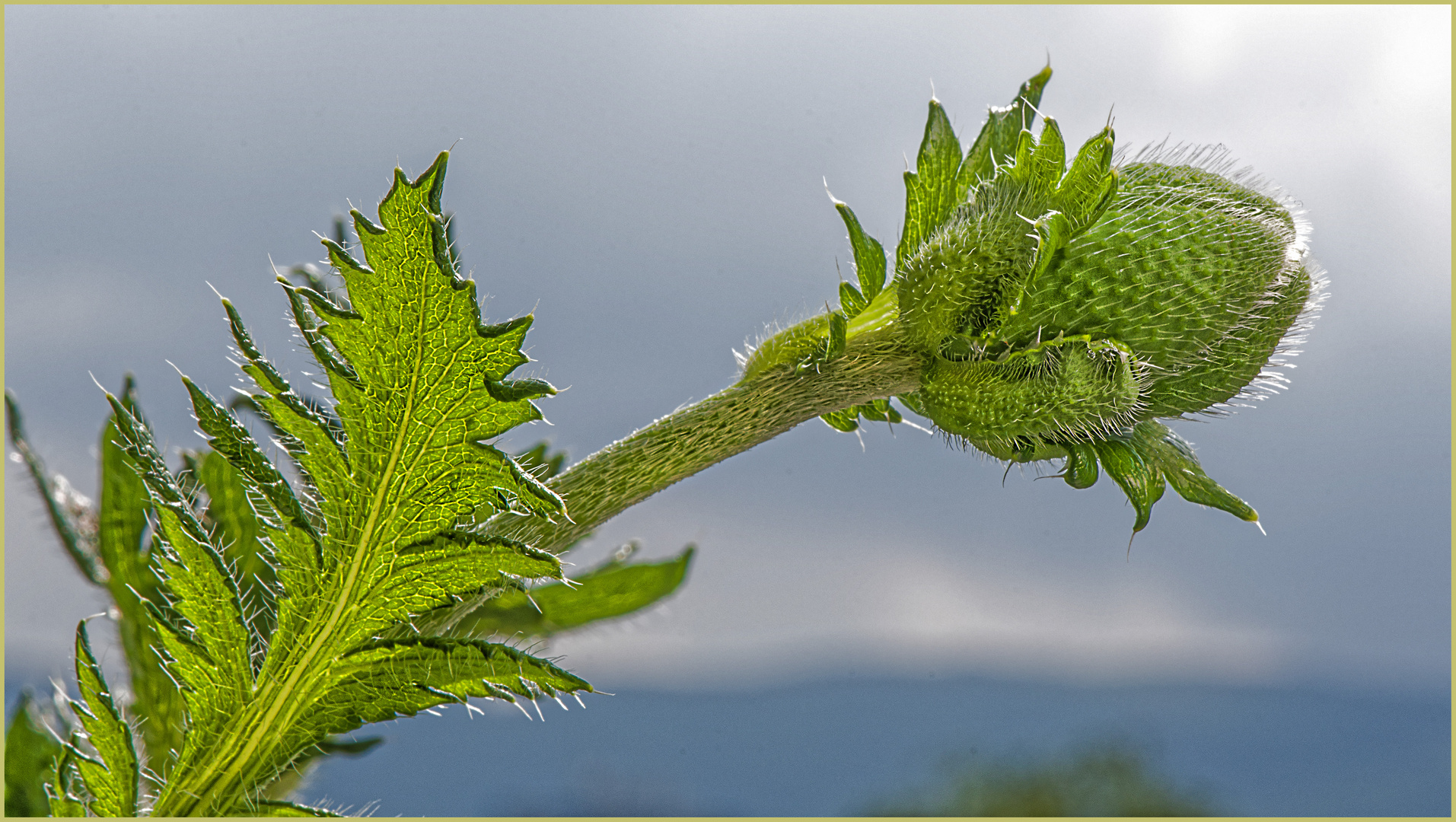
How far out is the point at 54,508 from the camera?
6.30ft

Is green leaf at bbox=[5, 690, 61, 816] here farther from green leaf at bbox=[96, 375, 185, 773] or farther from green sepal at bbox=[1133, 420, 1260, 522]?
green sepal at bbox=[1133, 420, 1260, 522]

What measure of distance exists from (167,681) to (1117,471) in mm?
1856

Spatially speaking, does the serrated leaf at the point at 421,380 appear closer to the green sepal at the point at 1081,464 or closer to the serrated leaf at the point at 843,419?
the serrated leaf at the point at 843,419

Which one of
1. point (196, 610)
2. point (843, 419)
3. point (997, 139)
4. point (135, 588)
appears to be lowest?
point (196, 610)

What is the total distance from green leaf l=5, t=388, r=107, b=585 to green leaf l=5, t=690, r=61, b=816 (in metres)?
0.39

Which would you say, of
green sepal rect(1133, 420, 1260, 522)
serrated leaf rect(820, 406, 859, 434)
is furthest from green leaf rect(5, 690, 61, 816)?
green sepal rect(1133, 420, 1260, 522)

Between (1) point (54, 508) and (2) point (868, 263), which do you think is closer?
(2) point (868, 263)

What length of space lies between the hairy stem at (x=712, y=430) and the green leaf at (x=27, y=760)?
1.40m

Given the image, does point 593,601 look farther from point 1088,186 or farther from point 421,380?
point 1088,186

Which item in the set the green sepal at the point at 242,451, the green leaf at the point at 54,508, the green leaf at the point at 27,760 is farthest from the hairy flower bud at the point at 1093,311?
the green leaf at the point at 27,760

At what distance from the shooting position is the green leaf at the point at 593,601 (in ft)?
7.40

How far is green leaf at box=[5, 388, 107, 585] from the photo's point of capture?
1.90 m

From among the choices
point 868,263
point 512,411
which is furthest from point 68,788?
point 868,263

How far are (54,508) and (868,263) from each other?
1.74m
